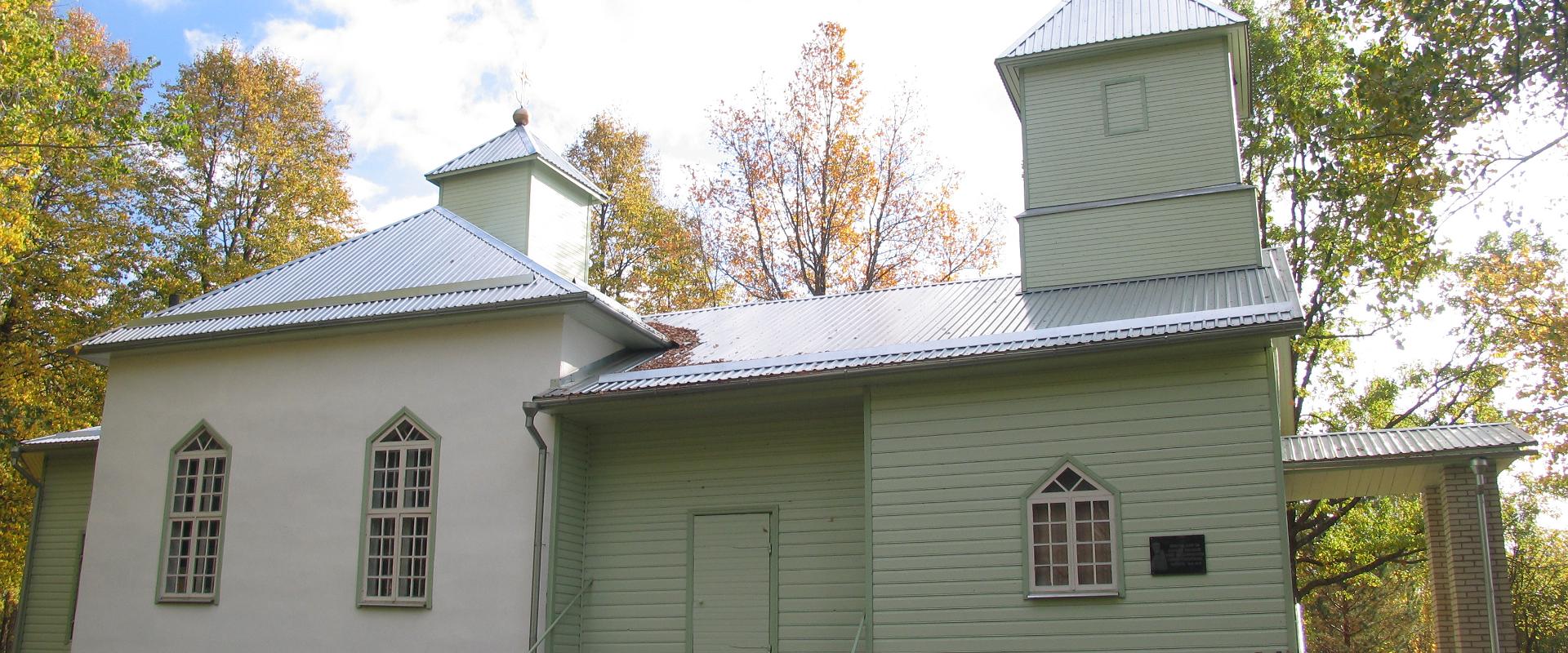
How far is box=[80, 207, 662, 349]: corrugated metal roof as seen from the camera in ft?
44.5

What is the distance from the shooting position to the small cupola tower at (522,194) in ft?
58.1

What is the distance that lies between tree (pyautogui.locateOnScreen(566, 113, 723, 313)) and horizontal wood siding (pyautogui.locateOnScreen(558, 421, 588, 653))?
11677 millimetres

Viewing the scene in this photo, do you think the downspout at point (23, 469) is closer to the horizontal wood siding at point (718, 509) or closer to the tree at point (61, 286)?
the tree at point (61, 286)

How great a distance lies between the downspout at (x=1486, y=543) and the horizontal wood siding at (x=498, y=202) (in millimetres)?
12352

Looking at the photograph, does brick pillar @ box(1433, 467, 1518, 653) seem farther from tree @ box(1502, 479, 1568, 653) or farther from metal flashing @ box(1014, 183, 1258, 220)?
tree @ box(1502, 479, 1568, 653)

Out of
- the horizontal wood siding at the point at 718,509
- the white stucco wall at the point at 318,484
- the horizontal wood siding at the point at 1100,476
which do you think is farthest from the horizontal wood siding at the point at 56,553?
the horizontal wood siding at the point at 1100,476

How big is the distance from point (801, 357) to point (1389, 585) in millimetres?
27282

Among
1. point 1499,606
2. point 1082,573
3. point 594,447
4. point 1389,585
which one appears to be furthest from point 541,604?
point 1389,585

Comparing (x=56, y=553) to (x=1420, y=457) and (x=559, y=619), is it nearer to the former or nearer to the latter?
(x=559, y=619)

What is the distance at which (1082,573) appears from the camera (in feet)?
35.6

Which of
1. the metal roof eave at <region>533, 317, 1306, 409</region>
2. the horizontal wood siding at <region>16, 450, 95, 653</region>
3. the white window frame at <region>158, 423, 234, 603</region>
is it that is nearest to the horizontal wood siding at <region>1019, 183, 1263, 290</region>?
the metal roof eave at <region>533, 317, 1306, 409</region>

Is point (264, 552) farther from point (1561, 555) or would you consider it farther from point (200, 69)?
point (1561, 555)

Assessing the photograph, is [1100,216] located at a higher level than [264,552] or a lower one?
higher

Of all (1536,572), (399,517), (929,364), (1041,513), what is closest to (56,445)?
(399,517)
